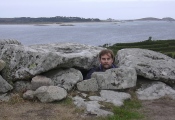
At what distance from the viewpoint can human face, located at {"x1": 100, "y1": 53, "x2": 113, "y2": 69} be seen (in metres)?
9.49

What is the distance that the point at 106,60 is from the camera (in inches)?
378

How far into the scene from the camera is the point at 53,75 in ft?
31.4

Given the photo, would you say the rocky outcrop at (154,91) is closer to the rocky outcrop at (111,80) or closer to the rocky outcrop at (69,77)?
the rocky outcrop at (69,77)

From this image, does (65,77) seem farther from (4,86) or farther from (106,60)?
(4,86)

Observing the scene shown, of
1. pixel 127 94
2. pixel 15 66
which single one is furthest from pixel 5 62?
pixel 127 94

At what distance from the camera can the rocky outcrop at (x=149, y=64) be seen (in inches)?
397

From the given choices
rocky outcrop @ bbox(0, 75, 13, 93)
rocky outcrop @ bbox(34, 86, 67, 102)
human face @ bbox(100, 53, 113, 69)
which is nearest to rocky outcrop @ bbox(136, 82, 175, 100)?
human face @ bbox(100, 53, 113, 69)

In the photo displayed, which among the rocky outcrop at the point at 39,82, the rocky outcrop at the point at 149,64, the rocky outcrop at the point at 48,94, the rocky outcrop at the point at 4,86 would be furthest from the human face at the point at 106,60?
the rocky outcrop at the point at 4,86

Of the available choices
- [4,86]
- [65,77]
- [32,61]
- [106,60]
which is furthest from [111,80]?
[4,86]

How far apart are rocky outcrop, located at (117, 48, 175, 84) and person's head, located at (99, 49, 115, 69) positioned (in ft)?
3.11

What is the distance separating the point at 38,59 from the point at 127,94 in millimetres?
2853

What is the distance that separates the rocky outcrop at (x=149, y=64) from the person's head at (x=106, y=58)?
0.95 meters

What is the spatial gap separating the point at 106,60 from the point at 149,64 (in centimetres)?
174

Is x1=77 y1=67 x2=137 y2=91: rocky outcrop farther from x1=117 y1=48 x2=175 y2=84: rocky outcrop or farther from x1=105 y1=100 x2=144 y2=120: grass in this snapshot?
x1=105 y1=100 x2=144 y2=120: grass
